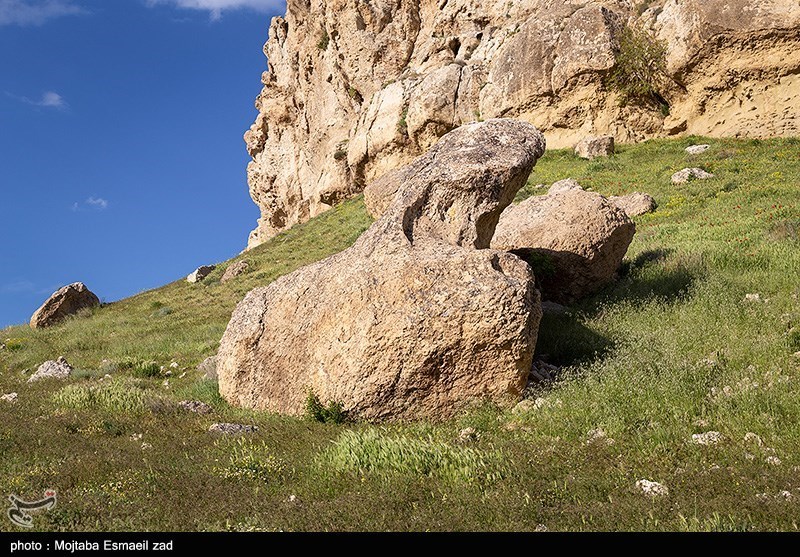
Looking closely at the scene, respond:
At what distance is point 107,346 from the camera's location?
71.2ft

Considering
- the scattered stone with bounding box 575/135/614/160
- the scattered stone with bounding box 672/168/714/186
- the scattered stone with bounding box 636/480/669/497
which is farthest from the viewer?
the scattered stone with bounding box 575/135/614/160

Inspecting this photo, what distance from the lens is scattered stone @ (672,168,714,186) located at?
80.5 feet

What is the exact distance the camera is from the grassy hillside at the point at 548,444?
17.3 ft

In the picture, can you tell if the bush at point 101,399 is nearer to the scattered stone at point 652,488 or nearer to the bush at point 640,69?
the scattered stone at point 652,488

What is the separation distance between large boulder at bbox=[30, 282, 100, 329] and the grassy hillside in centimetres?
1802

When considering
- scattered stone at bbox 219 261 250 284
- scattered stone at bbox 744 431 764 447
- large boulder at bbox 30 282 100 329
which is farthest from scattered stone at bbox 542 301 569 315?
large boulder at bbox 30 282 100 329

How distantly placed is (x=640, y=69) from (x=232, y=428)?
33338mm

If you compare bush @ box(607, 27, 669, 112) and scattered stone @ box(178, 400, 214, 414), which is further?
bush @ box(607, 27, 669, 112)

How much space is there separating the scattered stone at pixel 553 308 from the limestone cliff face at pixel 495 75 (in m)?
24.5

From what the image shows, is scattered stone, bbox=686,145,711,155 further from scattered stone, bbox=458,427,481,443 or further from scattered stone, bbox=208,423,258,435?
scattered stone, bbox=208,423,258,435

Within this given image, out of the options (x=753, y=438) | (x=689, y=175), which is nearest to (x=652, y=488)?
(x=753, y=438)

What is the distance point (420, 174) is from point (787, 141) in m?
25.8
